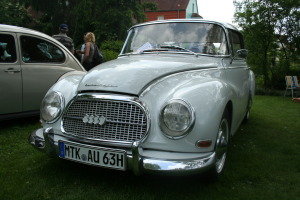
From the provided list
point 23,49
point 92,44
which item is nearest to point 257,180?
point 23,49

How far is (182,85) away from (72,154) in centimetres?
120

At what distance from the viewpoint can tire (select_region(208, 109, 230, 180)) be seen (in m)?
A: 3.04

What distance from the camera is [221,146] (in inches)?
123

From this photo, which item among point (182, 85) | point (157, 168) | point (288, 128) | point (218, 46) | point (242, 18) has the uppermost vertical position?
point (242, 18)

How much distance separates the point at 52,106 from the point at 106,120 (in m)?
0.73

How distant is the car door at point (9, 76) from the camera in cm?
479

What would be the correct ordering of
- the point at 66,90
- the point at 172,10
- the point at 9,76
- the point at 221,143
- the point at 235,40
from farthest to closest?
the point at 172,10 → the point at 235,40 → the point at 9,76 → the point at 66,90 → the point at 221,143

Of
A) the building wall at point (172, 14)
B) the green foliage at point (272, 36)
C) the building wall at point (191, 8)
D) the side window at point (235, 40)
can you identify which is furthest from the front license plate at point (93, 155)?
the building wall at point (191, 8)

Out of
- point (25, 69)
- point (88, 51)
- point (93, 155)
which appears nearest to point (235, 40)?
point (93, 155)

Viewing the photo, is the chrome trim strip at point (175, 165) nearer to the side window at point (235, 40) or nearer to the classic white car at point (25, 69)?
the side window at point (235, 40)

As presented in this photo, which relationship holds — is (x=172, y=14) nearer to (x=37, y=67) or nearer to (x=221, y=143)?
(x=37, y=67)

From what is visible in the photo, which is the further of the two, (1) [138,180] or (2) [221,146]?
(1) [138,180]

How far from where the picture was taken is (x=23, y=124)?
18.2 ft

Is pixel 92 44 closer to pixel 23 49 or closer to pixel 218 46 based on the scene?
pixel 23 49
